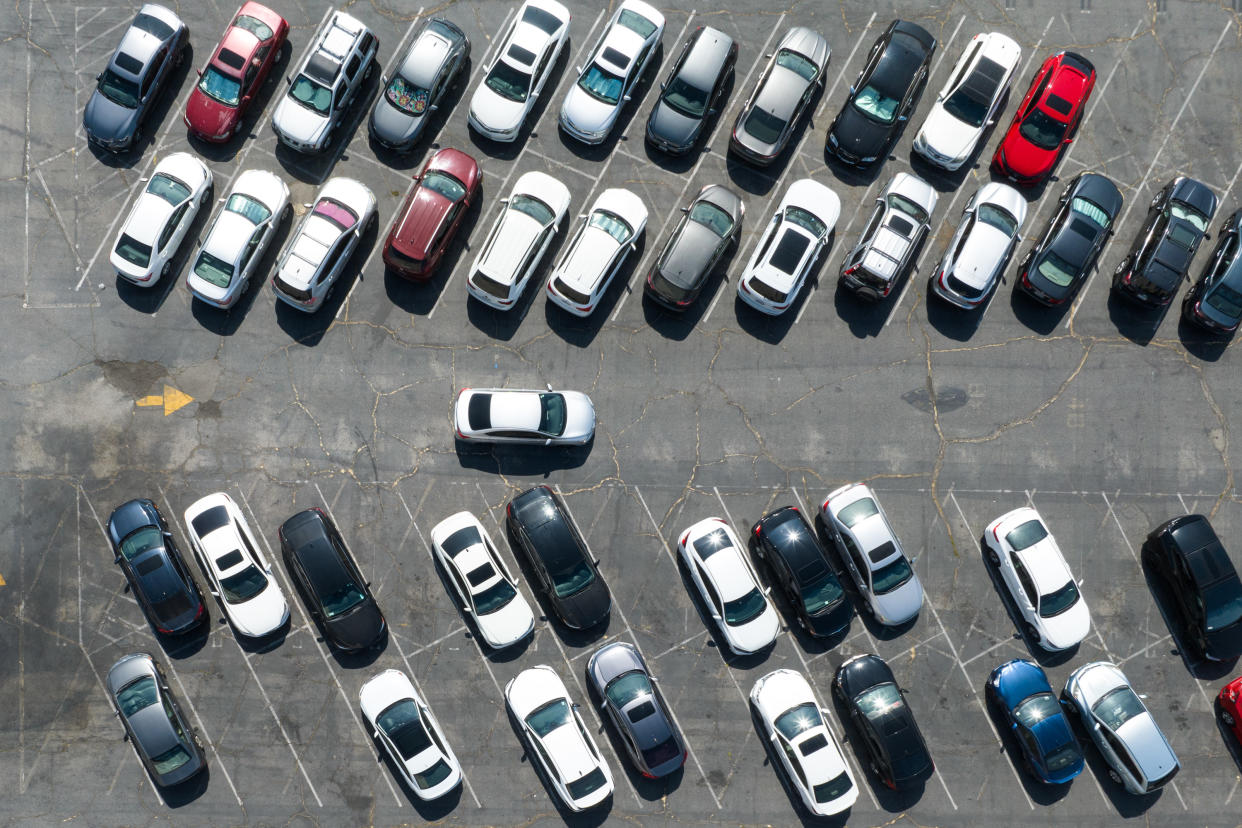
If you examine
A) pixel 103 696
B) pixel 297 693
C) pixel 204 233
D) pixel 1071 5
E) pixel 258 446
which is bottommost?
pixel 103 696

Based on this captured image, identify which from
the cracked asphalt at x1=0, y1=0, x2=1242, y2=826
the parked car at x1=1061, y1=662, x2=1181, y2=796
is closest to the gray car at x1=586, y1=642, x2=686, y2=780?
the cracked asphalt at x1=0, y1=0, x2=1242, y2=826

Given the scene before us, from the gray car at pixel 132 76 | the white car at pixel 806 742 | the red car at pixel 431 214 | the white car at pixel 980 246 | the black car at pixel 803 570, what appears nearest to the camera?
the white car at pixel 806 742

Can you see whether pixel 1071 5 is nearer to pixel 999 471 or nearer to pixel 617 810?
pixel 999 471

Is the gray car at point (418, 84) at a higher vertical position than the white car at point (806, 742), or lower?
higher

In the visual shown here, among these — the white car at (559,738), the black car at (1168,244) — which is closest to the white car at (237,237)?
the white car at (559,738)

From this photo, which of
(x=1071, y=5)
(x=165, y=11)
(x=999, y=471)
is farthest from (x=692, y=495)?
(x=165, y=11)

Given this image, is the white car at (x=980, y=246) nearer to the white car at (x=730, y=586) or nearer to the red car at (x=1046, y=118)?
the red car at (x=1046, y=118)
